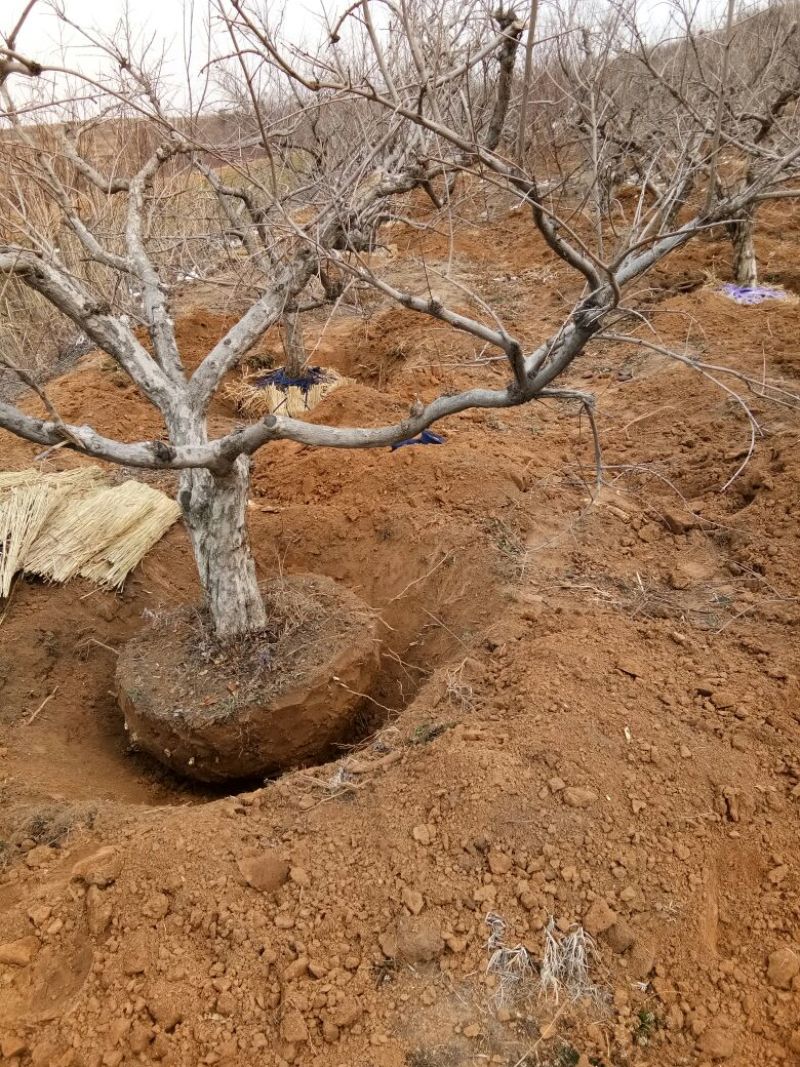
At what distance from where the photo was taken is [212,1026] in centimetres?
154

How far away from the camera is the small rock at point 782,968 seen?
1540mm

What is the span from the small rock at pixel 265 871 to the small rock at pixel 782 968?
1175 millimetres

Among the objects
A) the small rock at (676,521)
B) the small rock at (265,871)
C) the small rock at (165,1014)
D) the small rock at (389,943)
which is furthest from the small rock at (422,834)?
the small rock at (676,521)

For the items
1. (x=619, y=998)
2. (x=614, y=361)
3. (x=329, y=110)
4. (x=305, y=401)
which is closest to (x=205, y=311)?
(x=305, y=401)

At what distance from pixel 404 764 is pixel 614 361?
4.28 m

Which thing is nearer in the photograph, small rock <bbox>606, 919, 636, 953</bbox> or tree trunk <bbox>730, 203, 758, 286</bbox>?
small rock <bbox>606, 919, 636, 953</bbox>

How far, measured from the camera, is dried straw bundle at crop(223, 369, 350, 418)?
535 cm

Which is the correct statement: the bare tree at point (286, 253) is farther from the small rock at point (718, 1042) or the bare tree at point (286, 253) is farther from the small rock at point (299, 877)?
the small rock at point (718, 1042)

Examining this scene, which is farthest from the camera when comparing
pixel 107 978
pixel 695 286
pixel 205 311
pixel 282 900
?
pixel 205 311

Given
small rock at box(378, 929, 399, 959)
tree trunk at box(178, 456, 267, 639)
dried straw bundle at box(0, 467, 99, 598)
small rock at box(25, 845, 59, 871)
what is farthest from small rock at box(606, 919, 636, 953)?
dried straw bundle at box(0, 467, 99, 598)

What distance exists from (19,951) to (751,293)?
6447 mm

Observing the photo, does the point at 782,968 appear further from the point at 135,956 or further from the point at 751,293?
the point at 751,293

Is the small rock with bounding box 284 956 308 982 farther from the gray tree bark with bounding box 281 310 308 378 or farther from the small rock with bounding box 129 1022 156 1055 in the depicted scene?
the gray tree bark with bounding box 281 310 308 378

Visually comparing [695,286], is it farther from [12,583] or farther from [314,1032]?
[314,1032]
